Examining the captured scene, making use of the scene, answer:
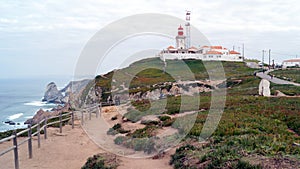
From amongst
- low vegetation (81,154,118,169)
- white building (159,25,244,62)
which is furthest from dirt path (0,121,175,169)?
white building (159,25,244,62)

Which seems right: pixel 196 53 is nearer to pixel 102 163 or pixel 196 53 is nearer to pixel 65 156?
pixel 65 156

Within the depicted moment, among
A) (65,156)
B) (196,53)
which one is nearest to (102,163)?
(65,156)

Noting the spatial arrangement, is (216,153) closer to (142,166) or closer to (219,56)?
(142,166)

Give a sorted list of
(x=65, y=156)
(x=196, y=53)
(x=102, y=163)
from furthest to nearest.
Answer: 1. (x=196, y=53)
2. (x=65, y=156)
3. (x=102, y=163)

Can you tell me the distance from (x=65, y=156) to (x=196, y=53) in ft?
300

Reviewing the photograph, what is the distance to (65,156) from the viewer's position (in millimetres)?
11531

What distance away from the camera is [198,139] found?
38.1 feet

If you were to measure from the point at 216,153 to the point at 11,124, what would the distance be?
4476cm

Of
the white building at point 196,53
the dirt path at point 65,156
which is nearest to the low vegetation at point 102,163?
the dirt path at point 65,156

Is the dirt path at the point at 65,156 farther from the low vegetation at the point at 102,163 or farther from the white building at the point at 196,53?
the white building at the point at 196,53

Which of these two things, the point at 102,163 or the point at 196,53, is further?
the point at 196,53

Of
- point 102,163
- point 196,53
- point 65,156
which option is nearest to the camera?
point 102,163

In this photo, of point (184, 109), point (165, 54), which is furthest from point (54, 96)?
point (184, 109)

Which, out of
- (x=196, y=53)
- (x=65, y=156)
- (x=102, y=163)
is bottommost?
(x=65, y=156)
